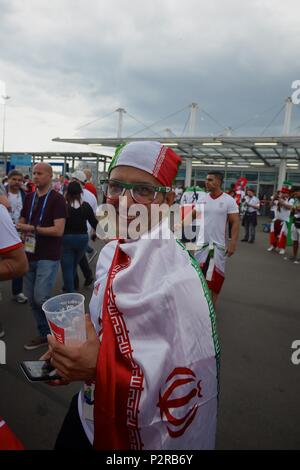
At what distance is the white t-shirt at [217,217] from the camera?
15.1 ft

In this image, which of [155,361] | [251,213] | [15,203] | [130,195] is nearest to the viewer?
[155,361]

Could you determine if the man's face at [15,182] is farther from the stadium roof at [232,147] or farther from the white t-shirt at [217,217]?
the stadium roof at [232,147]

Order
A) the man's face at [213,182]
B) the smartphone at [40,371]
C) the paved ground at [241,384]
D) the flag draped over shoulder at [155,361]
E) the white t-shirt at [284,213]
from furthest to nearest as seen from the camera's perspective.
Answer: the white t-shirt at [284,213] < the man's face at [213,182] < the paved ground at [241,384] < the smartphone at [40,371] < the flag draped over shoulder at [155,361]

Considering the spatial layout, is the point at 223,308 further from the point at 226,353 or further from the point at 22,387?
the point at 22,387

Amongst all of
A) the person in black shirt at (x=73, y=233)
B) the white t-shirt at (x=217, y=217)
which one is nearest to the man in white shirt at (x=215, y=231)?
the white t-shirt at (x=217, y=217)

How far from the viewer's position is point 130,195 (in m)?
1.36

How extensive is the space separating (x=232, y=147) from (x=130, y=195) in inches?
833

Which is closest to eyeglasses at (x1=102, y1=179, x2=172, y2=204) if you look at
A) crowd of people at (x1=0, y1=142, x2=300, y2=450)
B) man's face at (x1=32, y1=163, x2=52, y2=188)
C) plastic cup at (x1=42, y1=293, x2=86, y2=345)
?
crowd of people at (x1=0, y1=142, x2=300, y2=450)

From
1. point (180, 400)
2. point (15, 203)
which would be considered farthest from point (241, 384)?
point (15, 203)

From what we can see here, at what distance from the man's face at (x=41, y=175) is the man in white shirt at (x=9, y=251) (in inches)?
52.6

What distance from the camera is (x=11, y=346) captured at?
11.8 ft

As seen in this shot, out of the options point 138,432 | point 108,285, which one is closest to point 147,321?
point 108,285

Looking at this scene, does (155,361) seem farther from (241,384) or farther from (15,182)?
(15,182)

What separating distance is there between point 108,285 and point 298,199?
10.1 meters
